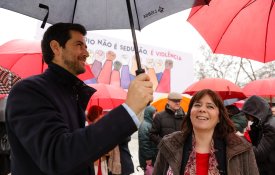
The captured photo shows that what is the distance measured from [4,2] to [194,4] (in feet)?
3.80

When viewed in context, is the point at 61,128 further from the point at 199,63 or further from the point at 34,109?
the point at 199,63

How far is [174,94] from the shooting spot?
6.74 m

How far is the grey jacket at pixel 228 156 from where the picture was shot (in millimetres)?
2969

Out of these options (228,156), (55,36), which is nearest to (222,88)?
(228,156)

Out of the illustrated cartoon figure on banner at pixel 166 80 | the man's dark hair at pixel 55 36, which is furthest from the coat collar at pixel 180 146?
the illustrated cartoon figure on banner at pixel 166 80

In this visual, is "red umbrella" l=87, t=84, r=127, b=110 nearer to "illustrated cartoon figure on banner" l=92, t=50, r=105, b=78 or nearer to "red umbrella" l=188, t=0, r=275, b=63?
"red umbrella" l=188, t=0, r=275, b=63

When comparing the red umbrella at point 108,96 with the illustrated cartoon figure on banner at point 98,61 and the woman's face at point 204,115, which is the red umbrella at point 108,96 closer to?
the woman's face at point 204,115

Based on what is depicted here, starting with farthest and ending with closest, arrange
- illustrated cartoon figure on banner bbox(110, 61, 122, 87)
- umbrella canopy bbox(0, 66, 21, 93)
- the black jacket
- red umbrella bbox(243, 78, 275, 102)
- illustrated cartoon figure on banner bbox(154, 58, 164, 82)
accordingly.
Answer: illustrated cartoon figure on banner bbox(154, 58, 164, 82) → illustrated cartoon figure on banner bbox(110, 61, 122, 87) → red umbrella bbox(243, 78, 275, 102) → umbrella canopy bbox(0, 66, 21, 93) → the black jacket

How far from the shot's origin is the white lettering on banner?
14.9 metres

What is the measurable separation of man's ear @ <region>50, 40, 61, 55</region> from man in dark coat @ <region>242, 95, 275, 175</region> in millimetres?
2837

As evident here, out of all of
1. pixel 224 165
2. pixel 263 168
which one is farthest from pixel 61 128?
pixel 263 168

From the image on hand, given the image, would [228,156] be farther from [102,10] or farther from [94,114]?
[94,114]

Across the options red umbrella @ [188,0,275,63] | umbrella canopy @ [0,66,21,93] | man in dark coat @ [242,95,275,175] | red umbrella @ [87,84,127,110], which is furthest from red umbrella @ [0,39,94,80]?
man in dark coat @ [242,95,275,175]

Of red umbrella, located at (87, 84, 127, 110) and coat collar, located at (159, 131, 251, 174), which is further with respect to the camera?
red umbrella, located at (87, 84, 127, 110)
